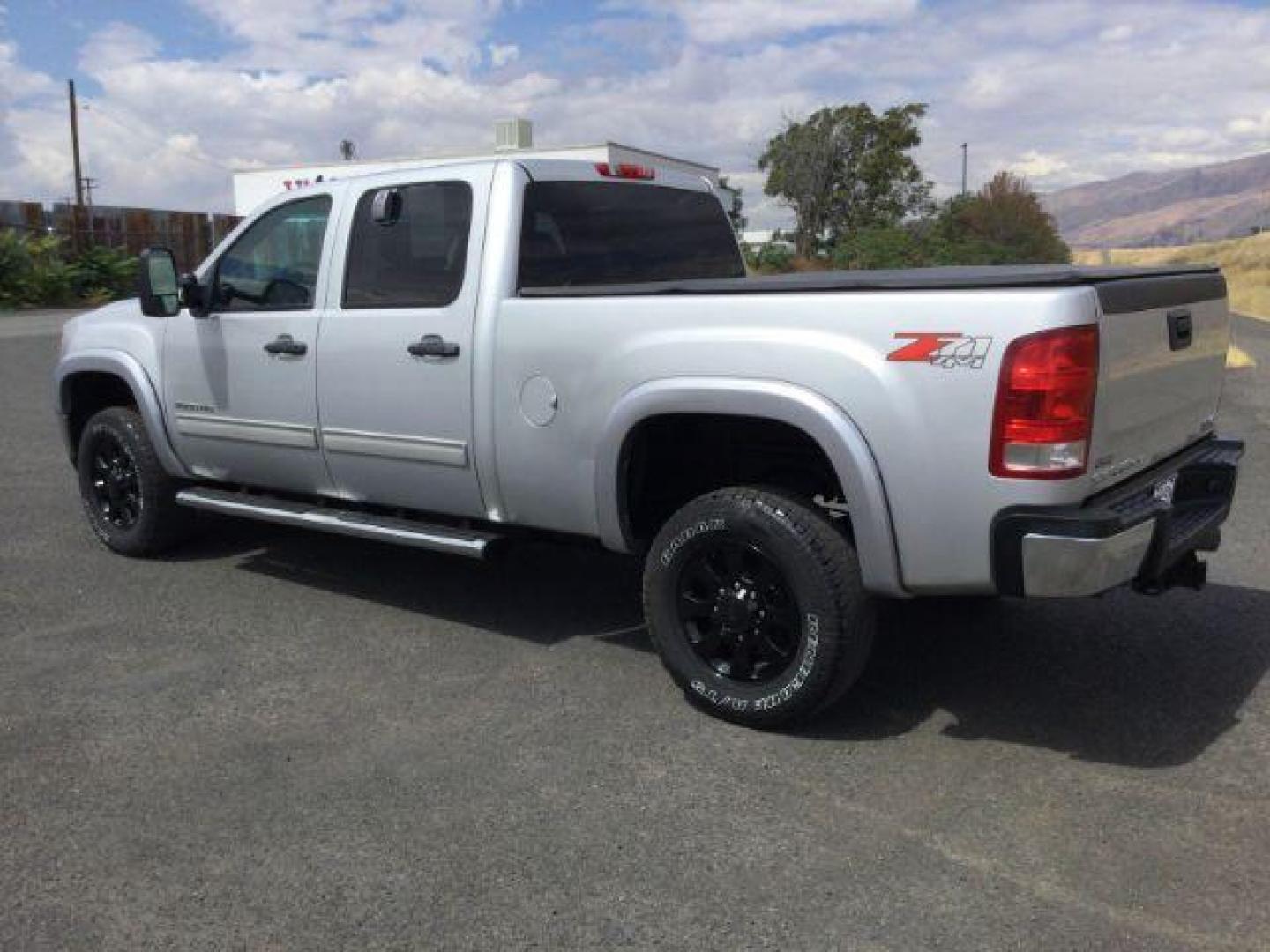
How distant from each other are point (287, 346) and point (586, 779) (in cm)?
251

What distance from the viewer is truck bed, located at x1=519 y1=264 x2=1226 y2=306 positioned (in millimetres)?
3359

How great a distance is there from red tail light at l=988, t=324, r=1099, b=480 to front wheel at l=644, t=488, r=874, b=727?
0.67m

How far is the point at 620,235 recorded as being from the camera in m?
5.09

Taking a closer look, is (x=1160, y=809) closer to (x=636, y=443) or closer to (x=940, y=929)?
(x=940, y=929)

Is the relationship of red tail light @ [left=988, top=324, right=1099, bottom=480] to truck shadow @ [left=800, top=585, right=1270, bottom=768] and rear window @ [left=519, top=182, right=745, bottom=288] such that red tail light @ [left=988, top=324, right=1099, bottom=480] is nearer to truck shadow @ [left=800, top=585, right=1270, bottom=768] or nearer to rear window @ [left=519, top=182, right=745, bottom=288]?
truck shadow @ [left=800, top=585, right=1270, bottom=768]

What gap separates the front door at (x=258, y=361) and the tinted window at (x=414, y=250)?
0.21 m

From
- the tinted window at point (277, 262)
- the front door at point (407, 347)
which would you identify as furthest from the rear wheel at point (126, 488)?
the front door at point (407, 347)

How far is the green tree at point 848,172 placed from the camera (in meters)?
36.5

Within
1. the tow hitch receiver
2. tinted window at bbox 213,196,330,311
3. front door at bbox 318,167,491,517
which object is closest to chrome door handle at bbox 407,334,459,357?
front door at bbox 318,167,491,517

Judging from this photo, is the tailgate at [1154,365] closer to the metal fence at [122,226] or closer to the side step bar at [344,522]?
the side step bar at [344,522]

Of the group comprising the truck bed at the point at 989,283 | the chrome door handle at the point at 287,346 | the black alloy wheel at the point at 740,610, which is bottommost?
the black alloy wheel at the point at 740,610

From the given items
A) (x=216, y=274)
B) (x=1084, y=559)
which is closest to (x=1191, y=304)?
(x=1084, y=559)

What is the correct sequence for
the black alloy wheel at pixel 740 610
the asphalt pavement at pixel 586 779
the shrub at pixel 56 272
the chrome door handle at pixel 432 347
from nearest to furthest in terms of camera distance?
1. the asphalt pavement at pixel 586 779
2. the black alloy wheel at pixel 740 610
3. the chrome door handle at pixel 432 347
4. the shrub at pixel 56 272

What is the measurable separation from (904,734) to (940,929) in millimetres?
1173
